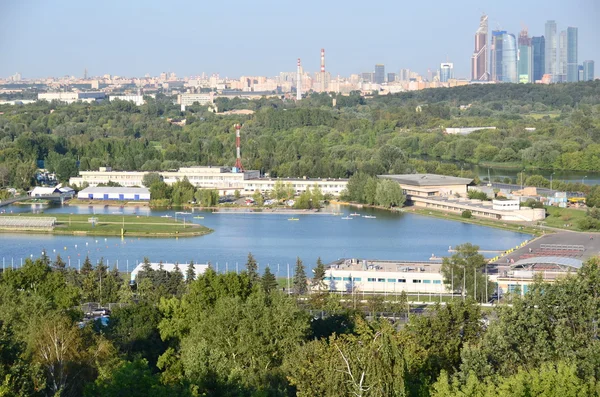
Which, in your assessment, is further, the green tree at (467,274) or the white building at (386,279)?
the white building at (386,279)

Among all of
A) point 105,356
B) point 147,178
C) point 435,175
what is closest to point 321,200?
point 435,175

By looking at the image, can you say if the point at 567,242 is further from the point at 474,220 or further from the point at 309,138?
the point at 309,138

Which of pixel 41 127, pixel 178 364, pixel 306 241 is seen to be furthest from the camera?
pixel 41 127

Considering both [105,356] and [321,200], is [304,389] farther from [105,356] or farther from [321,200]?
[321,200]

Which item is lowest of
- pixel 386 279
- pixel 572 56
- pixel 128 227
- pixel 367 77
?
pixel 386 279

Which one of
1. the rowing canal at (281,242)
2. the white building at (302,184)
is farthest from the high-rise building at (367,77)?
the rowing canal at (281,242)

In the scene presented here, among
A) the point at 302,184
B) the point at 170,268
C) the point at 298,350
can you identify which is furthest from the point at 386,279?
the point at 302,184

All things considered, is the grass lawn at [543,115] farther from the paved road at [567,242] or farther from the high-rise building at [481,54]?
the high-rise building at [481,54]
